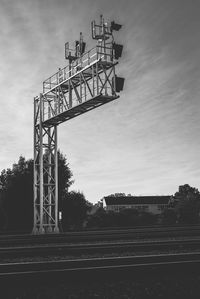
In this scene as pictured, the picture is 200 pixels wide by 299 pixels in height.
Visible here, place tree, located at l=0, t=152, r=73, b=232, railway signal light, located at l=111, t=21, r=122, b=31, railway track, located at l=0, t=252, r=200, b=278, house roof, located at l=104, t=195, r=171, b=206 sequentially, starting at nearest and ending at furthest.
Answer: railway track, located at l=0, t=252, r=200, b=278 → railway signal light, located at l=111, t=21, r=122, b=31 → tree, located at l=0, t=152, r=73, b=232 → house roof, located at l=104, t=195, r=171, b=206

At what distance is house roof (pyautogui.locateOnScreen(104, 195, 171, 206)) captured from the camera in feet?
252

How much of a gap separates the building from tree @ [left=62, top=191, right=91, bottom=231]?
3929 cm

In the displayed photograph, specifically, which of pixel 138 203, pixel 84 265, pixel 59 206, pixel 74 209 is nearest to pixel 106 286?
pixel 84 265

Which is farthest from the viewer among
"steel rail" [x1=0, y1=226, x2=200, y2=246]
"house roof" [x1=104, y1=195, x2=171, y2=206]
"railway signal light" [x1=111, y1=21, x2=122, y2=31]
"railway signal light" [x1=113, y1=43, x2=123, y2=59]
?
"house roof" [x1=104, y1=195, x2=171, y2=206]

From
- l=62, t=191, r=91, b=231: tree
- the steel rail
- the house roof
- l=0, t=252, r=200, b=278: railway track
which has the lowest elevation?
the steel rail

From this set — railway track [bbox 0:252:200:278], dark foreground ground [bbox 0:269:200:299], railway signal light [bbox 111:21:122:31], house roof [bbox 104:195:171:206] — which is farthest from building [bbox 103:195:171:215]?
dark foreground ground [bbox 0:269:200:299]

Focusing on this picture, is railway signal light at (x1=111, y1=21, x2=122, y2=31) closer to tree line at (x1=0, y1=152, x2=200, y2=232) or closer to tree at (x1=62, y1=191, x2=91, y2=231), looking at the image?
tree line at (x1=0, y1=152, x2=200, y2=232)

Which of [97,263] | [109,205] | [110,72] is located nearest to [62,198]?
[110,72]

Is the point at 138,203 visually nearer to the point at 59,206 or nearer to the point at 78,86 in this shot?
the point at 59,206

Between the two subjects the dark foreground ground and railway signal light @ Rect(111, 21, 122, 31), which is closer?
the dark foreground ground

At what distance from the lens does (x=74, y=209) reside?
115 ft

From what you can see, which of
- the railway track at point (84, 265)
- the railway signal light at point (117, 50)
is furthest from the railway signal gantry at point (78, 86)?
the railway track at point (84, 265)

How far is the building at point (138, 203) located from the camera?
76.4 meters

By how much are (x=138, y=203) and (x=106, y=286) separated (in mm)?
73055
